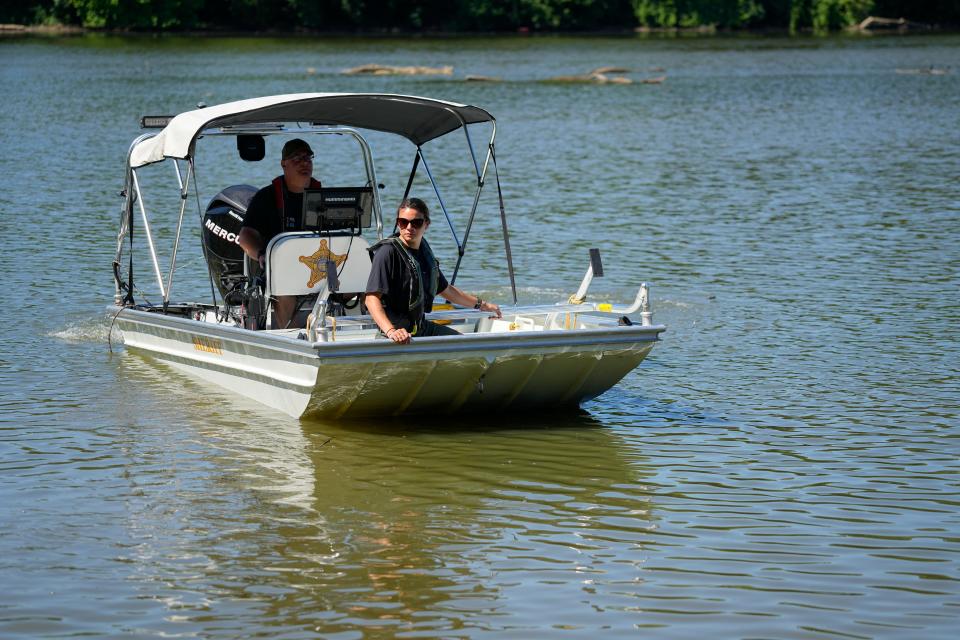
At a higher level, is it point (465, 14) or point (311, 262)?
point (465, 14)

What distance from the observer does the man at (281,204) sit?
11383 mm

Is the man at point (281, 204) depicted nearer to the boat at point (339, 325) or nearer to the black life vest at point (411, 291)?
the boat at point (339, 325)

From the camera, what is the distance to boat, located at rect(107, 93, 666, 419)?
9.74 meters

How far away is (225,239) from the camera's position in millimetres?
12289

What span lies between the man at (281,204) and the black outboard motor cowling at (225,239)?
0.68 meters

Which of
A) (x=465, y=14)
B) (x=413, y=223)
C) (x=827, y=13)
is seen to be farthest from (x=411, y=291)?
(x=827, y=13)

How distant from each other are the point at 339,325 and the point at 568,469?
6.69ft

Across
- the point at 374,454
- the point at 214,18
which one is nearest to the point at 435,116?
the point at 374,454

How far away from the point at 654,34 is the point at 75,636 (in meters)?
101

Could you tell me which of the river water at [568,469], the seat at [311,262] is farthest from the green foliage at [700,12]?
the seat at [311,262]

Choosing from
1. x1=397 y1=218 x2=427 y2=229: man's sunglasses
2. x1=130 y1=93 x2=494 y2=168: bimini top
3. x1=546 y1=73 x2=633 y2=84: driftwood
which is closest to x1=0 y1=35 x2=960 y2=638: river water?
x1=397 y1=218 x2=427 y2=229: man's sunglasses

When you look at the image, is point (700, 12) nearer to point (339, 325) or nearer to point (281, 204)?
point (281, 204)

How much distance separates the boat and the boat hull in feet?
0.03

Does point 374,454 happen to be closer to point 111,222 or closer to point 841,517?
point 841,517
